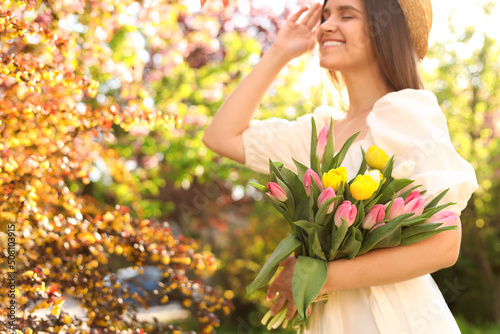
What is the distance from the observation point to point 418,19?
2.02m

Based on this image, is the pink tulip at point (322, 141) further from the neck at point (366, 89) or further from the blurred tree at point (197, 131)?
the blurred tree at point (197, 131)

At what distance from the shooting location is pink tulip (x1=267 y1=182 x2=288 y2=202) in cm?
162

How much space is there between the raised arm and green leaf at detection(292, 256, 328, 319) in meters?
0.80

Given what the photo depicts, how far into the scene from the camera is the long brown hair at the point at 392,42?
2.00 meters

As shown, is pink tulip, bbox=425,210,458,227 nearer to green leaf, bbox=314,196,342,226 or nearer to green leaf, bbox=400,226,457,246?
green leaf, bbox=400,226,457,246

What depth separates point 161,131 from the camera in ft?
15.5

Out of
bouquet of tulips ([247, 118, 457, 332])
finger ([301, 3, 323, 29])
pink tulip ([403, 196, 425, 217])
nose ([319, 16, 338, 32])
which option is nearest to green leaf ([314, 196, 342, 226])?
bouquet of tulips ([247, 118, 457, 332])

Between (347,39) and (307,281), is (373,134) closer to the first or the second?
(347,39)

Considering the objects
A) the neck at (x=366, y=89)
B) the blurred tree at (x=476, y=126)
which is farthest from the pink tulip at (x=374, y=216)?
the blurred tree at (x=476, y=126)

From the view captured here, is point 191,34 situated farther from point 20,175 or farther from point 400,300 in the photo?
point 400,300

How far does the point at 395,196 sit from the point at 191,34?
4.23 metres

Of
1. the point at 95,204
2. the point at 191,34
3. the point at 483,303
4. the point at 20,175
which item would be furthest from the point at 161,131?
the point at 483,303

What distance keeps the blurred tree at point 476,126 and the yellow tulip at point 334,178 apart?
4.76 m

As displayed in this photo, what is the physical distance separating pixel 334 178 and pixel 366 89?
66 cm
